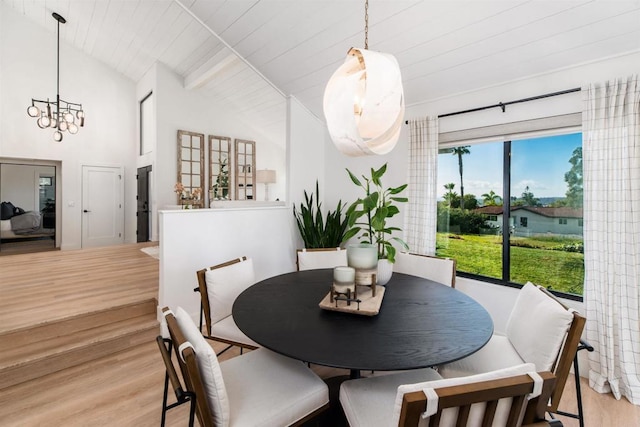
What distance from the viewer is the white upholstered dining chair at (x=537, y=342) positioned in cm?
122

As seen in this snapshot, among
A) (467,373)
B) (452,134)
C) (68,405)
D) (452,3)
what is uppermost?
(452,3)

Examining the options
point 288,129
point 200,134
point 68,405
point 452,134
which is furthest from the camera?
point 200,134

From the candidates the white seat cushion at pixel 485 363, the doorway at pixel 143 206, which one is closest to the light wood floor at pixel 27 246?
the doorway at pixel 143 206

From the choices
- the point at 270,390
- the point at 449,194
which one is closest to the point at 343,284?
the point at 270,390

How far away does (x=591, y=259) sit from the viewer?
2070mm

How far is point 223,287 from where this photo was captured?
1981mm

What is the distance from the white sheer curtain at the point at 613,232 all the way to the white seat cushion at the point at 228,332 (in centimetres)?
233

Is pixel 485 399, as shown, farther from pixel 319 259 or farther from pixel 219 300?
pixel 319 259

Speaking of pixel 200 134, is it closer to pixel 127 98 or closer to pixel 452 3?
pixel 127 98

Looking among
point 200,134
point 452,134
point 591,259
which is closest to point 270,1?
point 452,134

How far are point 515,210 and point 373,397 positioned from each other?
2201 mm

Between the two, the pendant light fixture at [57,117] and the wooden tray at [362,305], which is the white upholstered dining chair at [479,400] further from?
the pendant light fixture at [57,117]

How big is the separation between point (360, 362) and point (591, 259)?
2.05m

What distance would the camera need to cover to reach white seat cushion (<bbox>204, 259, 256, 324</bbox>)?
193 cm
